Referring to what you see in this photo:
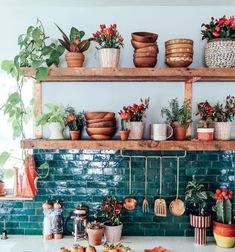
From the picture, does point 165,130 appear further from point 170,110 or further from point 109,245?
point 109,245

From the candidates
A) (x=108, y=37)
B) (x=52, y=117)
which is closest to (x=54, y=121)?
(x=52, y=117)

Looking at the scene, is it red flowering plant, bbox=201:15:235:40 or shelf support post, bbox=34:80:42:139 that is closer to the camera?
red flowering plant, bbox=201:15:235:40

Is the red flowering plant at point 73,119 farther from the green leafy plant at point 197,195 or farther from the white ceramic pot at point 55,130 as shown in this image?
the green leafy plant at point 197,195

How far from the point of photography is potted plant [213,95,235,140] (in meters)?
2.27

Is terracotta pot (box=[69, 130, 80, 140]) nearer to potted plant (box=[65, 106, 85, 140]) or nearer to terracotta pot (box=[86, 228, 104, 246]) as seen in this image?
potted plant (box=[65, 106, 85, 140])

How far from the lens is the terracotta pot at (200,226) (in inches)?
91.7

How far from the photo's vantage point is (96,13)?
8.13 feet

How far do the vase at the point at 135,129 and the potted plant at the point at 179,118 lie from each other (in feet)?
0.67

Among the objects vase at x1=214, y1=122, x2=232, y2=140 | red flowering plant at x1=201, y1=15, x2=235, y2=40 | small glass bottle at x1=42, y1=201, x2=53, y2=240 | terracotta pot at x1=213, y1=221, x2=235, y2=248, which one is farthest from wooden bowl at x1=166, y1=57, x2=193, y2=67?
small glass bottle at x1=42, y1=201, x2=53, y2=240

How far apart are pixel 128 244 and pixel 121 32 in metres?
1.52

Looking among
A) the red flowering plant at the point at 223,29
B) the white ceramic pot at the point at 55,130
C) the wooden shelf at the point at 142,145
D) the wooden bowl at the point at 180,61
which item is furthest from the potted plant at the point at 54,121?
the red flowering plant at the point at 223,29

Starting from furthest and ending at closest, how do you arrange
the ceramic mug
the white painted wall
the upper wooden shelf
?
1. the white painted wall
2. the ceramic mug
3. the upper wooden shelf

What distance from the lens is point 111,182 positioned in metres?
2.51

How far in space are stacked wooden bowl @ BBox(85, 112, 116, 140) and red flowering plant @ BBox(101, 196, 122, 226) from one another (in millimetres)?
499
